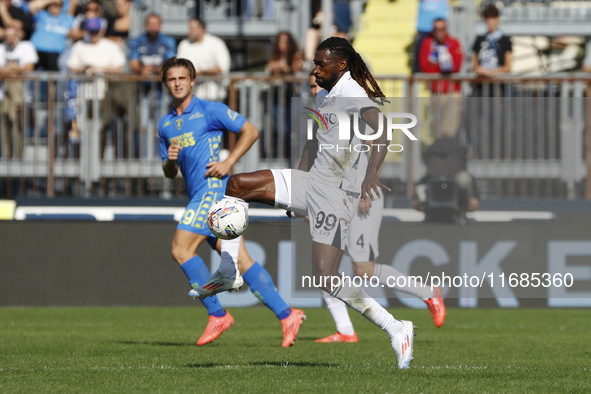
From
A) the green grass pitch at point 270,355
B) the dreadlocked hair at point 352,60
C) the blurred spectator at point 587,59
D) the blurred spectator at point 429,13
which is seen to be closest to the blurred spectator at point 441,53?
the blurred spectator at point 429,13

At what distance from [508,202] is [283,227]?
2810 mm

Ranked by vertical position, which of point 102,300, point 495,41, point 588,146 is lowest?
point 102,300

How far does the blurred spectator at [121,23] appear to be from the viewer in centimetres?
1783

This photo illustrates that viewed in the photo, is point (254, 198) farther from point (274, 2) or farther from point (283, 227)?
point (274, 2)

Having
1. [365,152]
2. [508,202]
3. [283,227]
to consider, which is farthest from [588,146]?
[365,152]

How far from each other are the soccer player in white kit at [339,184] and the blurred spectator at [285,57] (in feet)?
28.7

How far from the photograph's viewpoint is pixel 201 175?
9758 mm

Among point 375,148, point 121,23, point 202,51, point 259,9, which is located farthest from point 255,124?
point 375,148

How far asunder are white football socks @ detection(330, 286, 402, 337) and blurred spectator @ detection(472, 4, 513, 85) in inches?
369

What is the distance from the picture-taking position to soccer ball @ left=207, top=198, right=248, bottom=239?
7.66 m

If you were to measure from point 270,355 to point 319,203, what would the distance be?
1.79 metres

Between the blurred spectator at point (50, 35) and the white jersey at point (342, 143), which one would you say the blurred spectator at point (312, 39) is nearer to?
the blurred spectator at point (50, 35)

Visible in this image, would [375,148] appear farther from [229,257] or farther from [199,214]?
[199,214]

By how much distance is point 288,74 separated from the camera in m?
16.2
